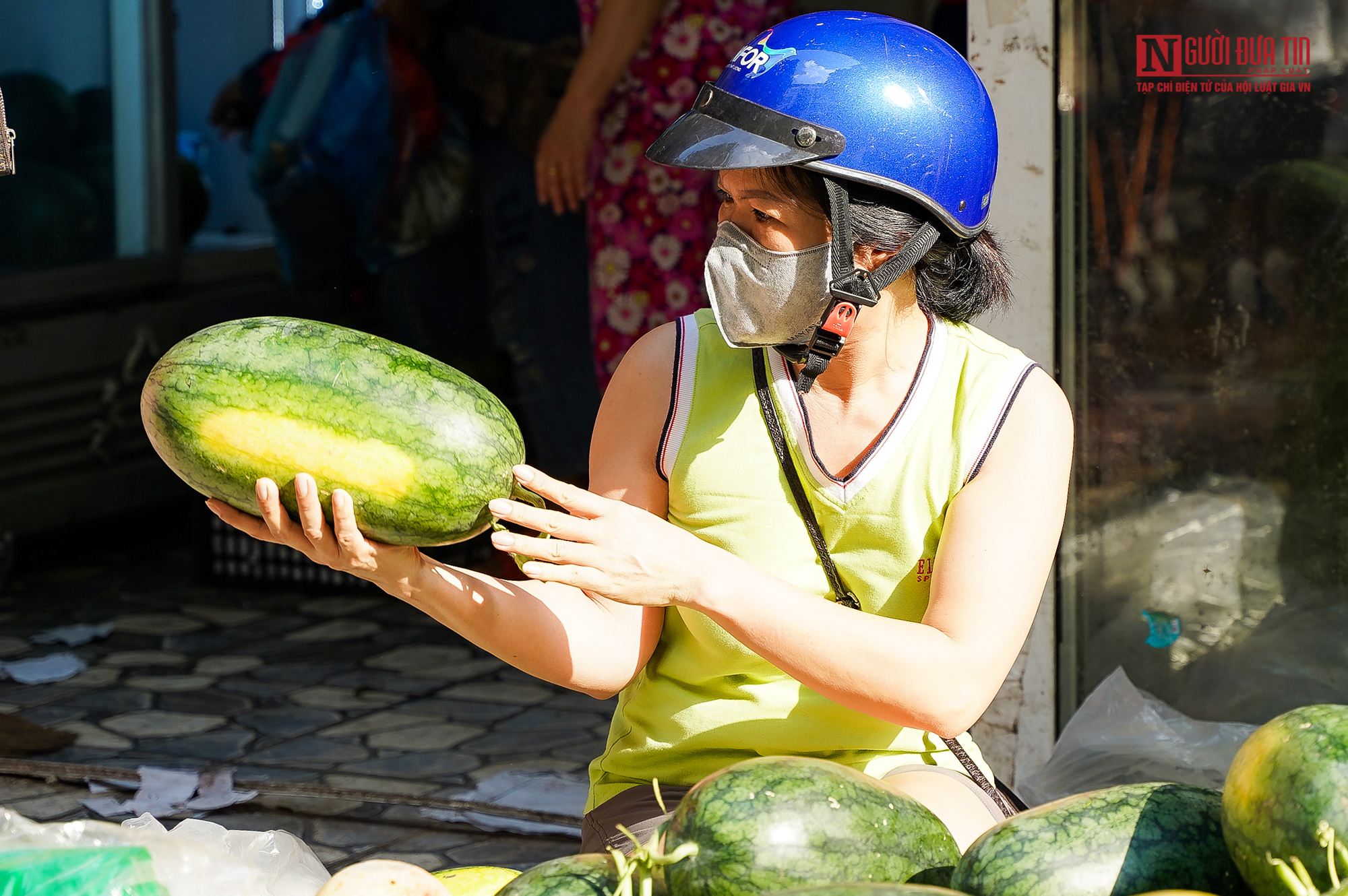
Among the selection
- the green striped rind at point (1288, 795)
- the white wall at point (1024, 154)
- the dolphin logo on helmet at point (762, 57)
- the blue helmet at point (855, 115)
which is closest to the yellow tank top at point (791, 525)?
the blue helmet at point (855, 115)

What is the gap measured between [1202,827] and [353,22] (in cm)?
448

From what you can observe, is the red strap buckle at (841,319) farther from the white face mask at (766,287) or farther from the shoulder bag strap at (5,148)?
the shoulder bag strap at (5,148)

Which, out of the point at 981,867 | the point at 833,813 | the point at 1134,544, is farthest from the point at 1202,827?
the point at 1134,544

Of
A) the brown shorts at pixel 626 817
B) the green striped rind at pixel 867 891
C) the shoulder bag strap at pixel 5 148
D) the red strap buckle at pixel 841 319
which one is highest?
the shoulder bag strap at pixel 5 148

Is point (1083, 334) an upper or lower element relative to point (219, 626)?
upper

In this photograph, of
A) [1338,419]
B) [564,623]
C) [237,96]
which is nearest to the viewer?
[564,623]

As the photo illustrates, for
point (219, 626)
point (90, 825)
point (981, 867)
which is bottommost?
point (219, 626)

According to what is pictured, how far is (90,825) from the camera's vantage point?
5.93 ft

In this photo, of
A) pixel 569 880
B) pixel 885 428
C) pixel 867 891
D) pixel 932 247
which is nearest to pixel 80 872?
pixel 569 880

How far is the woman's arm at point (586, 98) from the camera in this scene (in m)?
4.07

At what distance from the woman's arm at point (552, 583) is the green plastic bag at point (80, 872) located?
1.48 ft

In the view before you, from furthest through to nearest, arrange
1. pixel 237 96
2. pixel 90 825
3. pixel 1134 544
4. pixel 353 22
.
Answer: pixel 237 96
pixel 353 22
pixel 1134 544
pixel 90 825

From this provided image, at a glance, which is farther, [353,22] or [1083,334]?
[353,22]

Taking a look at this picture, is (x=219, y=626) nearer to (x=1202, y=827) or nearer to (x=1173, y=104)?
(x=1173, y=104)
